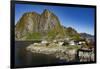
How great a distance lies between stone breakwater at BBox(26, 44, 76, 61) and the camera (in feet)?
8.22

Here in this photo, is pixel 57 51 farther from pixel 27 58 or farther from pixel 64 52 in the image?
pixel 27 58

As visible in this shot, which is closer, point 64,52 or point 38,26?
point 38,26

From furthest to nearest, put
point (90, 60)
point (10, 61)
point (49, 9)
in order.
A: 1. point (90, 60)
2. point (49, 9)
3. point (10, 61)

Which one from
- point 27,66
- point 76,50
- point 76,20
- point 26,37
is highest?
point 76,20

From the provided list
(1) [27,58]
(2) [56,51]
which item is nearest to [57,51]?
(2) [56,51]

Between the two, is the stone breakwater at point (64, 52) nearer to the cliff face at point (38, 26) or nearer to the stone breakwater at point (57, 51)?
the stone breakwater at point (57, 51)

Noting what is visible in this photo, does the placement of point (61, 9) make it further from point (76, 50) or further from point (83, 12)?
point (76, 50)

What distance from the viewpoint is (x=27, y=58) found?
2463 millimetres

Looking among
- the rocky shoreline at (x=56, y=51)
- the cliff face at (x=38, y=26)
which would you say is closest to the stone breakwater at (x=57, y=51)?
the rocky shoreline at (x=56, y=51)

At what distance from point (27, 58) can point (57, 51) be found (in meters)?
0.37

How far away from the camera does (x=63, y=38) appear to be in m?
2.61

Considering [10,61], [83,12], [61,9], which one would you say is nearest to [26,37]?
[10,61]

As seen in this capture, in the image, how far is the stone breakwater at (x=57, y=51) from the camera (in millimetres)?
2506

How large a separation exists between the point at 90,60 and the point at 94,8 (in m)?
0.66
